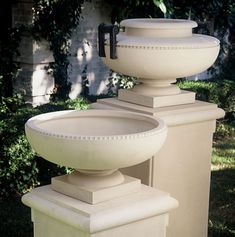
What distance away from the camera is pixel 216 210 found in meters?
5.93

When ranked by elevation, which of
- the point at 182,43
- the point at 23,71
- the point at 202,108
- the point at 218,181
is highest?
the point at 182,43

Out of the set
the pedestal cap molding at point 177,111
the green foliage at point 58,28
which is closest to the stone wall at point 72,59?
the green foliage at point 58,28

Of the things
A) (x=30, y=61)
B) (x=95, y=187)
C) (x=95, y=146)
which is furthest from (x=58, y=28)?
(x=95, y=146)

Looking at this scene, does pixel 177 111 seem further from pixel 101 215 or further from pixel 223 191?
pixel 223 191

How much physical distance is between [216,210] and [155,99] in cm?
245

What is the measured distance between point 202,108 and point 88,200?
1277 millimetres

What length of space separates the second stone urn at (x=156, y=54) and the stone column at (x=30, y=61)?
4.30 m

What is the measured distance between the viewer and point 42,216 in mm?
3066

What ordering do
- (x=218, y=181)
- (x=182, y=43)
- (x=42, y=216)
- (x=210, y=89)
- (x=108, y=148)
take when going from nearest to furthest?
(x=108, y=148)
(x=42, y=216)
(x=182, y=43)
(x=218, y=181)
(x=210, y=89)

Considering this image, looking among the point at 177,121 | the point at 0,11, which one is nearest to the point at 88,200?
the point at 177,121

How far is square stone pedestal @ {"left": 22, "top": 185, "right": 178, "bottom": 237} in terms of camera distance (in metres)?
2.81

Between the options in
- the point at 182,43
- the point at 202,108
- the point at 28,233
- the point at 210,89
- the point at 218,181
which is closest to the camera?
the point at 182,43

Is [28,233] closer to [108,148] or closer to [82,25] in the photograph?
[108,148]

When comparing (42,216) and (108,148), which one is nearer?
(108,148)
